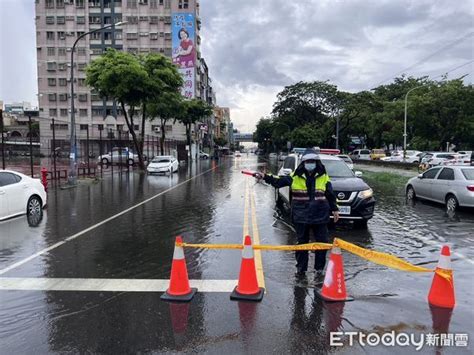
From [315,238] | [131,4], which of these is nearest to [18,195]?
[315,238]

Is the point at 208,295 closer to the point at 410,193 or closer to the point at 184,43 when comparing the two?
the point at 410,193

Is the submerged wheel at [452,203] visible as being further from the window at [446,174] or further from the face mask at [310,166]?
the face mask at [310,166]

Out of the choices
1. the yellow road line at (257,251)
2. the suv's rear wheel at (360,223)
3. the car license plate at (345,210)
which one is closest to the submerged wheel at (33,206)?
the yellow road line at (257,251)

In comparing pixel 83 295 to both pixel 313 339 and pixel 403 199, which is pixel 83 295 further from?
pixel 403 199

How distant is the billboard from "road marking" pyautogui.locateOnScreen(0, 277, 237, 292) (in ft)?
229

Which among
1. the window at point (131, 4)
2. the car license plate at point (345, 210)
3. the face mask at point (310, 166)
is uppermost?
the window at point (131, 4)

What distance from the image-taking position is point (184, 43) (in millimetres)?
74188

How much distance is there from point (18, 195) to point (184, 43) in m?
68.2

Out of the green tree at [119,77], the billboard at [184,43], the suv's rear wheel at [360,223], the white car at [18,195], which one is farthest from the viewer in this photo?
the billboard at [184,43]

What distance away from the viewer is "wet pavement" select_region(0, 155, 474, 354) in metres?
4.02

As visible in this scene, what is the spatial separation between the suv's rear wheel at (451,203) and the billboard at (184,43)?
6461cm

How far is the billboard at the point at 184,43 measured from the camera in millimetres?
74062

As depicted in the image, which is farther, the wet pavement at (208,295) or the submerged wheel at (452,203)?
the submerged wheel at (452,203)

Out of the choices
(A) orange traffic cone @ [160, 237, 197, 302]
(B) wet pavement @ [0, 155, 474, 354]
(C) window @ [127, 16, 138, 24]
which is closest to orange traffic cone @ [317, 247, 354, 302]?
(B) wet pavement @ [0, 155, 474, 354]
